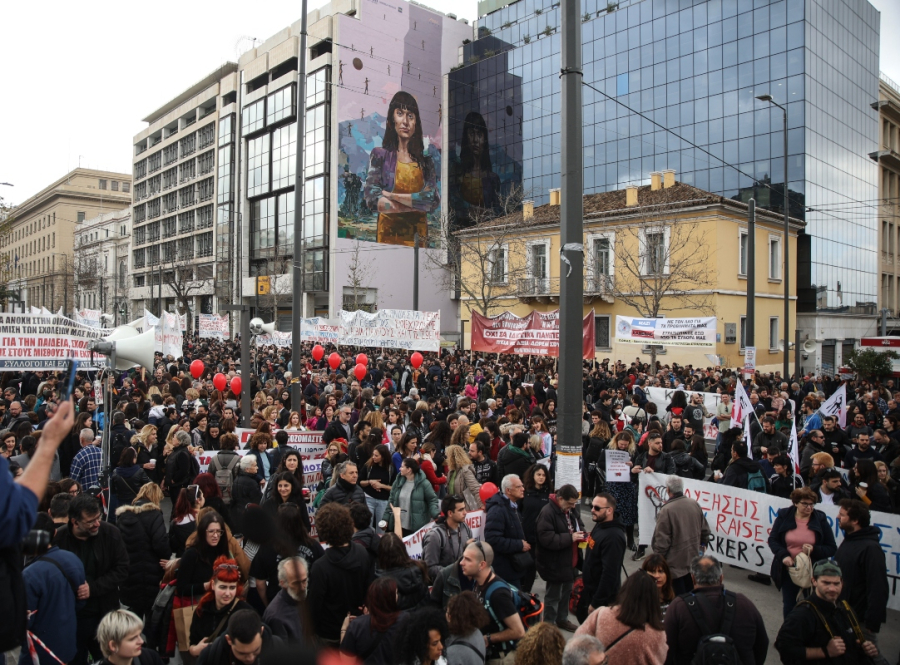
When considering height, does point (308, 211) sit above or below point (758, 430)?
above

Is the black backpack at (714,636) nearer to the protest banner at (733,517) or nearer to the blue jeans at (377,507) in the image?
the protest banner at (733,517)

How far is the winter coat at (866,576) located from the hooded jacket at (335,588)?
3.49 m

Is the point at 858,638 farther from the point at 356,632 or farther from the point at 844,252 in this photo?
the point at 844,252

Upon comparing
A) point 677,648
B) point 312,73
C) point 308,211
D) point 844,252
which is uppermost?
point 312,73

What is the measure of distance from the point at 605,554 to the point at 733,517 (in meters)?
2.85

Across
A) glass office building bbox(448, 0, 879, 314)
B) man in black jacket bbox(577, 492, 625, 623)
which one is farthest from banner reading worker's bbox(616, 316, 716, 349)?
glass office building bbox(448, 0, 879, 314)

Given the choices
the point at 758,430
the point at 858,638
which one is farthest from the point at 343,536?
the point at 758,430

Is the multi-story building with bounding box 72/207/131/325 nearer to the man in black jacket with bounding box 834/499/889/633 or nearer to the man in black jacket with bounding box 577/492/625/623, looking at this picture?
the man in black jacket with bounding box 577/492/625/623

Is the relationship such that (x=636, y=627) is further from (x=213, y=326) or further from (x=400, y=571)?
(x=213, y=326)

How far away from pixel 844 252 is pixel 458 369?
31.4 metres

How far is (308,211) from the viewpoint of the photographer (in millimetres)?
52219

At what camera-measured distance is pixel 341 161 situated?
50.3m

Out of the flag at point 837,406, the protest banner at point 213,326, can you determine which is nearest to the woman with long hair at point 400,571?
the flag at point 837,406

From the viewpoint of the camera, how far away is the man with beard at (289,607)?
412 centimetres
